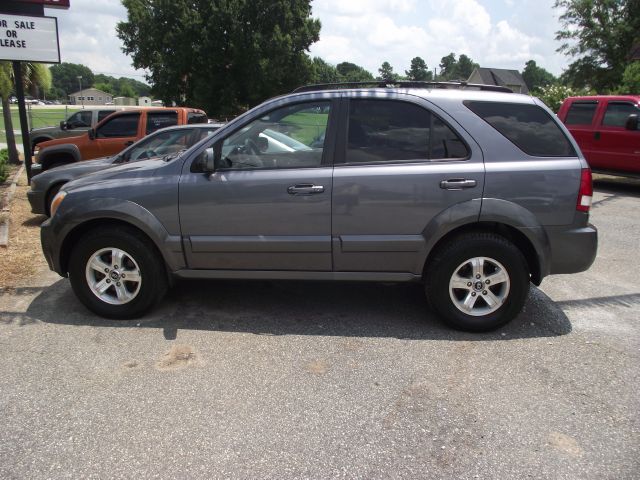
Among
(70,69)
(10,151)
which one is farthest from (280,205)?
(70,69)

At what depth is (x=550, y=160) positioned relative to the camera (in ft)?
12.8

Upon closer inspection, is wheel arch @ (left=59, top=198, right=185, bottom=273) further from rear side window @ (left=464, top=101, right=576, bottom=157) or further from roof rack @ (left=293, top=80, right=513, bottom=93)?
rear side window @ (left=464, top=101, right=576, bottom=157)

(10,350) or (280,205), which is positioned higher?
(280,205)

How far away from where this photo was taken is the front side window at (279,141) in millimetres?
4098

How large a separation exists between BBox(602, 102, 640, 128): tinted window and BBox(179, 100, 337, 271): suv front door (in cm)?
951

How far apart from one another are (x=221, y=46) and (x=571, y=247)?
110ft

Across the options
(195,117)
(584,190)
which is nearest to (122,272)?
(584,190)

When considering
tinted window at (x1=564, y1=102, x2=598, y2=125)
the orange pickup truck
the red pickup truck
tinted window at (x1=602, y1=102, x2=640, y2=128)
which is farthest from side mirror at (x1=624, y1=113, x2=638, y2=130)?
the orange pickup truck

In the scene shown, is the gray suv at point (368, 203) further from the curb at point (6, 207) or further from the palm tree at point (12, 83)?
the palm tree at point (12, 83)

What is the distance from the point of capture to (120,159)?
7.40m

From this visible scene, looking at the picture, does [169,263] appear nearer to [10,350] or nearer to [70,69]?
[10,350]

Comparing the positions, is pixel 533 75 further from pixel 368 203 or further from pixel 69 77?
pixel 368 203

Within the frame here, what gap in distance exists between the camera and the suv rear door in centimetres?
388

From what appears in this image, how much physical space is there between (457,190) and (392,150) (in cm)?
58
